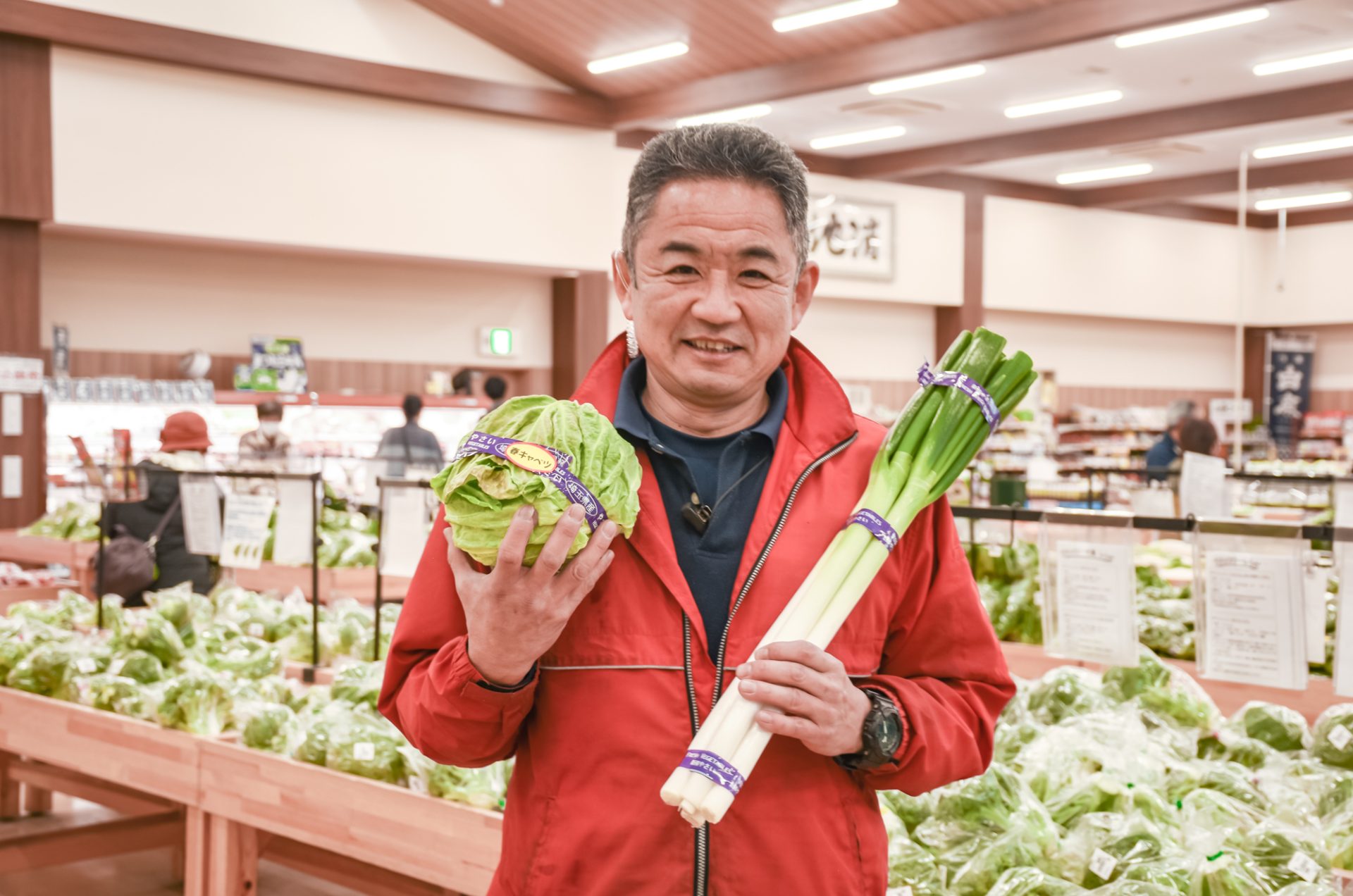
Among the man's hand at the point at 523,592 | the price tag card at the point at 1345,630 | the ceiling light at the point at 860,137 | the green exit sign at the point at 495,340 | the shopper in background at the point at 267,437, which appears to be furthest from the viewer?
the ceiling light at the point at 860,137

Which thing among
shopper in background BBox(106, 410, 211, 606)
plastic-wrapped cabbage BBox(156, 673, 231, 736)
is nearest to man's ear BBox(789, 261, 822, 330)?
plastic-wrapped cabbage BBox(156, 673, 231, 736)

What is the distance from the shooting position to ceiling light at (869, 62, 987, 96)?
9680 millimetres

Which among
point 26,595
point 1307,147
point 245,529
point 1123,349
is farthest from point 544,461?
point 1123,349

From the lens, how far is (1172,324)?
1748 centimetres

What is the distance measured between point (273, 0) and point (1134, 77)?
6.96 m

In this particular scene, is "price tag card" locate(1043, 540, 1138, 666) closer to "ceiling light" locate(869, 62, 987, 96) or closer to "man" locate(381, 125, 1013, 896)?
"man" locate(381, 125, 1013, 896)

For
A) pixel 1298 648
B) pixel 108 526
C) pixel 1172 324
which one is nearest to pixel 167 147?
pixel 108 526

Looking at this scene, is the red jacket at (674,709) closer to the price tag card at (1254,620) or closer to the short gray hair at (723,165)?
the short gray hair at (723,165)

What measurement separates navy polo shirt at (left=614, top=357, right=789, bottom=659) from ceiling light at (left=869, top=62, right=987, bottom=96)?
8.50 meters

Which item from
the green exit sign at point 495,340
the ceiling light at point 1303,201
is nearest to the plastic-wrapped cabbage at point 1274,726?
the green exit sign at point 495,340

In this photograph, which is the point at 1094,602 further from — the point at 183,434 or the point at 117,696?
the point at 183,434

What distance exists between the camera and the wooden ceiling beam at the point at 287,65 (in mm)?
8898

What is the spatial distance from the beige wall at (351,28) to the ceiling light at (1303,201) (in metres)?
9.30

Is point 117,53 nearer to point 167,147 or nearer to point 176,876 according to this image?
point 167,147
